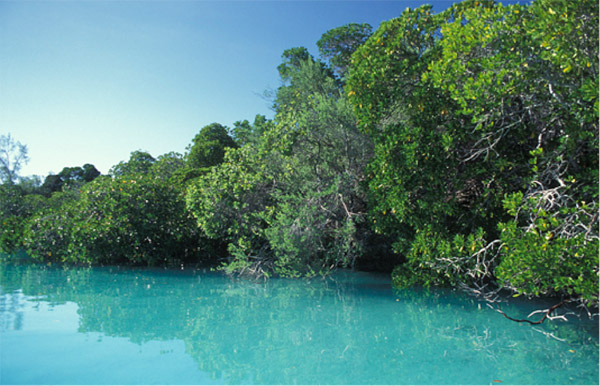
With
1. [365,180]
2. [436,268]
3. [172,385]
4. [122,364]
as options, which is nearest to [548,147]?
[436,268]

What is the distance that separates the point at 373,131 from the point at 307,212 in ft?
8.04

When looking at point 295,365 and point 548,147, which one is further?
point 548,147

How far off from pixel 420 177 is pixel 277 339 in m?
3.50

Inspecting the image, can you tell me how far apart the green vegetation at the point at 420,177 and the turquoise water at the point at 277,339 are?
706mm

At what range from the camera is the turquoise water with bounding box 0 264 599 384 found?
14.2 feet

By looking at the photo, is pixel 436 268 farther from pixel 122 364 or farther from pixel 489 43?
Result: pixel 122 364

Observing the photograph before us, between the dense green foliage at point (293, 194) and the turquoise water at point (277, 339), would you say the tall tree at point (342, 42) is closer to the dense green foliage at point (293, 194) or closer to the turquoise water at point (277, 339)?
the dense green foliage at point (293, 194)

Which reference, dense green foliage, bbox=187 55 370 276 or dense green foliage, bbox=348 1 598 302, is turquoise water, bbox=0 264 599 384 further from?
dense green foliage, bbox=187 55 370 276

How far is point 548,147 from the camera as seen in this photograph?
21.1 feet

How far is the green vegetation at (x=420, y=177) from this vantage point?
17.2 ft

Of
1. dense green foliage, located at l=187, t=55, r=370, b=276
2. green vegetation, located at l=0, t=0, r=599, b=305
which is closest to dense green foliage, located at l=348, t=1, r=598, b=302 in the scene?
green vegetation, located at l=0, t=0, r=599, b=305

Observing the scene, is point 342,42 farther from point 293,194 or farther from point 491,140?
A: point 491,140

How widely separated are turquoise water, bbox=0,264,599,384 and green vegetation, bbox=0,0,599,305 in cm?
71

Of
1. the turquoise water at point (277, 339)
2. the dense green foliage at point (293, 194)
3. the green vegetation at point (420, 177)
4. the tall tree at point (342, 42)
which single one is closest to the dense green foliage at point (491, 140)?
the green vegetation at point (420, 177)
